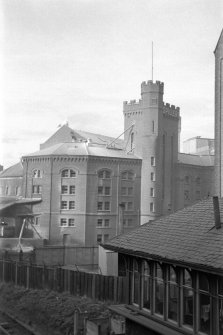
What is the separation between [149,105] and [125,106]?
3.39 metres

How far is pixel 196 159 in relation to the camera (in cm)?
5694

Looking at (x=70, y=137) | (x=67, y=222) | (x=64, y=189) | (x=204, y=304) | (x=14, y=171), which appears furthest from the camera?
(x=14, y=171)

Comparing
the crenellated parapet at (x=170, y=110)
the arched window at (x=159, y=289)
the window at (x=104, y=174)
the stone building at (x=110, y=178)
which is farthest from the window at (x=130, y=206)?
the arched window at (x=159, y=289)

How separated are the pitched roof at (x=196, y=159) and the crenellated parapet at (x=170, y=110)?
223 inches

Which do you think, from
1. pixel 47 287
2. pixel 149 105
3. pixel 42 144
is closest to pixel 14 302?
pixel 47 287

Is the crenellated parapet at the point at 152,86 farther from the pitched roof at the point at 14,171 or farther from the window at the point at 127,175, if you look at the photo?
the pitched roof at the point at 14,171

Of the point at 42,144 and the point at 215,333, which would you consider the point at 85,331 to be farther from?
the point at 42,144

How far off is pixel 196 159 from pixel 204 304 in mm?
50204

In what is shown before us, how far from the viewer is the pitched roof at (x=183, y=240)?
24.7ft

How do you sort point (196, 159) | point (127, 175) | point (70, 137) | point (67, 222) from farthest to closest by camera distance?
point (196, 159) → point (70, 137) → point (127, 175) → point (67, 222)

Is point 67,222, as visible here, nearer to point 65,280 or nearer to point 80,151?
point 80,151

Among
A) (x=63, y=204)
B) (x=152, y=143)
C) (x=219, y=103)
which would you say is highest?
(x=219, y=103)

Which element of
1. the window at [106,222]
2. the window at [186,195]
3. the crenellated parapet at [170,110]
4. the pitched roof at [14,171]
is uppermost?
the crenellated parapet at [170,110]

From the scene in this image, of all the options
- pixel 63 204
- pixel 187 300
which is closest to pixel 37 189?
pixel 63 204
